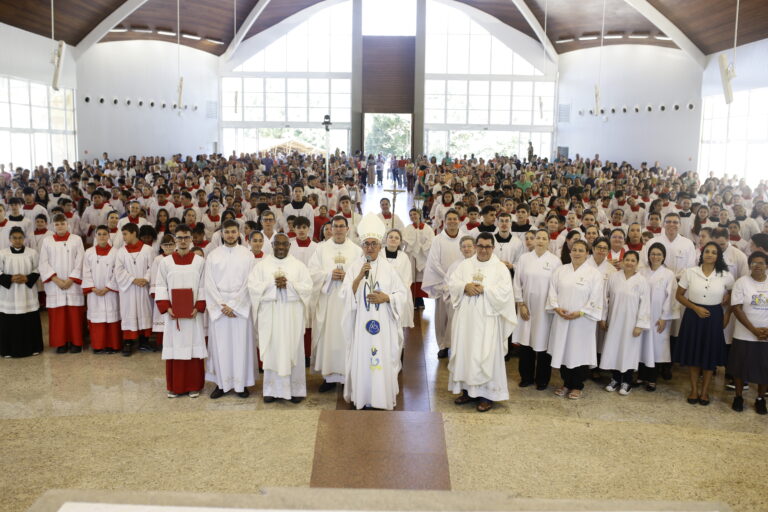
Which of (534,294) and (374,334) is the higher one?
(534,294)

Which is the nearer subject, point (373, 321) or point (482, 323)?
point (373, 321)

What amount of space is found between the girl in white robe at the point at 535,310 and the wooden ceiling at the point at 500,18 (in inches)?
661

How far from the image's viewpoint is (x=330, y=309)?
7445 mm

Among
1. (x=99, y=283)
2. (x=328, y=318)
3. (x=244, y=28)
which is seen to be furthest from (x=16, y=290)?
(x=244, y=28)

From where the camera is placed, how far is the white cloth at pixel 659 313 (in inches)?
292

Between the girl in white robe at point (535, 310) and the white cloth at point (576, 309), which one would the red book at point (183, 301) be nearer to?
the girl in white robe at point (535, 310)

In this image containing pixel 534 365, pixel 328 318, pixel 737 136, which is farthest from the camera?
pixel 737 136

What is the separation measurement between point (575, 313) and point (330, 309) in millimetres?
Answer: 2609

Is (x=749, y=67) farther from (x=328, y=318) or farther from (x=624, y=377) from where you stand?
(x=328, y=318)

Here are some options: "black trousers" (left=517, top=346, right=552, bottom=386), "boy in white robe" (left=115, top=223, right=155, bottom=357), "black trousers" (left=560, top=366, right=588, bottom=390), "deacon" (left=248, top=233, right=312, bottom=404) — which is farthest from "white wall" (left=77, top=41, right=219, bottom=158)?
"black trousers" (left=560, top=366, right=588, bottom=390)

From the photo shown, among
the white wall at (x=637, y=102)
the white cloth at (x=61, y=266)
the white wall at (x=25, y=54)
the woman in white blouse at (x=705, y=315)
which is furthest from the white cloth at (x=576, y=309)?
the white wall at (x=637, y=102)

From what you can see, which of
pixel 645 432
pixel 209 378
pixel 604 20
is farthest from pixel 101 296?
pixel 604 20

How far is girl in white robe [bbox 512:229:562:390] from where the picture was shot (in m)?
7.43

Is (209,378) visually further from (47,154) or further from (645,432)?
(47,154)
